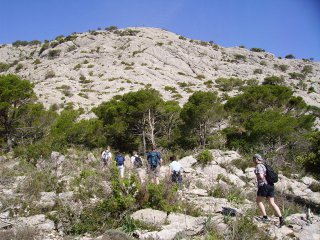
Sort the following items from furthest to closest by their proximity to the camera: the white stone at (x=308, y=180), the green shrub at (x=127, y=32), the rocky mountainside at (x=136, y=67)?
the green shrub at (x=127, y=32) → the rocky mountainside at (x=136, y=67) → the white stone at (x=308, y=180)

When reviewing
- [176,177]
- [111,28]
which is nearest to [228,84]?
[176,177]

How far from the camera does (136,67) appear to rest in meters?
52.3

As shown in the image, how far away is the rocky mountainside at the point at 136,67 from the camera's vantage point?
41781 mm

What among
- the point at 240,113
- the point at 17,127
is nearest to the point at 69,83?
the point at 17,127

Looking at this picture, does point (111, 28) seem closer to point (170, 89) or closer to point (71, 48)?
point (71, 48)

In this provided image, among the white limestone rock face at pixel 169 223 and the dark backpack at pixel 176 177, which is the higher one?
the dark backpack at pixel 176 177

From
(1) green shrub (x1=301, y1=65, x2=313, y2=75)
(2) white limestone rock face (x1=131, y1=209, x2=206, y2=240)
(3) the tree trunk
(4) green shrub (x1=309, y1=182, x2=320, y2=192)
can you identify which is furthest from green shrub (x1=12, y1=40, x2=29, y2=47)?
(2) white limestone rock face (x1=131, y1=209, x2=206, y2=240)

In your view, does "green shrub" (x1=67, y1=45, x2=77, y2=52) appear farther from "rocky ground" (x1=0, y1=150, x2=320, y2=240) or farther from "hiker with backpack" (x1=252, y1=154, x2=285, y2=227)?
"hiker with backpack" (x1=252, y1=154, x2=285, y2=227)

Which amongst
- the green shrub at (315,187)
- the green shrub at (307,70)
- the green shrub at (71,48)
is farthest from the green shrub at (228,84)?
the green shrub at (71,48)

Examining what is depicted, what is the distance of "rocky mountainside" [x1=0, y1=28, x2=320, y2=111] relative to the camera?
4178cm

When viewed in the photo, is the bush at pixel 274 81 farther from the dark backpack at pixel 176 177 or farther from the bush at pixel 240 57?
the dark backpack at pixel 176 177

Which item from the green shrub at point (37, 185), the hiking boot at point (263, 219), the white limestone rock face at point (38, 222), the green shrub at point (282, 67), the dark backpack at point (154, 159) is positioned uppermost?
the green shrub at point (282, 67)

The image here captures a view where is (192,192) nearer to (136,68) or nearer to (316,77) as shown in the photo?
(136,68)

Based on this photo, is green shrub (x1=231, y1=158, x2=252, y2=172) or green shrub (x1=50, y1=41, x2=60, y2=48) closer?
green shrub (x1=231, y1=158, x2=252, y2=172)
